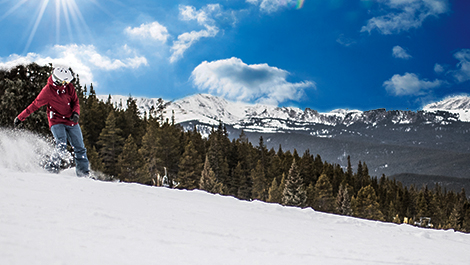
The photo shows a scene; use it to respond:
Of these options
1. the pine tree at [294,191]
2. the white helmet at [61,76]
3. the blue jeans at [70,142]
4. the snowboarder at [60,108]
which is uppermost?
the white helmet at [61,76]

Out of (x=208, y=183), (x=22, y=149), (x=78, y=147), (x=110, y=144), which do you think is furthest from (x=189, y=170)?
(x=78, y=147)

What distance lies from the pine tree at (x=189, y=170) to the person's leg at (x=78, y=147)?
1581 inches

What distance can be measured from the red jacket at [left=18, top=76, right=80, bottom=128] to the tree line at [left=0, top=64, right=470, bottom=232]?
768cm

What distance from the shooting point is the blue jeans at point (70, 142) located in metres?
9.21

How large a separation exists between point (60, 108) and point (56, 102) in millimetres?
204

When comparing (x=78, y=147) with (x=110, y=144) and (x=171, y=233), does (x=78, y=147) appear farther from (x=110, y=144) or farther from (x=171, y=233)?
(x=110, y=144)

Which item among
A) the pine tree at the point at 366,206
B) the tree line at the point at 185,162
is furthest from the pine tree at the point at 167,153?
the pine tree at the point at 366,206

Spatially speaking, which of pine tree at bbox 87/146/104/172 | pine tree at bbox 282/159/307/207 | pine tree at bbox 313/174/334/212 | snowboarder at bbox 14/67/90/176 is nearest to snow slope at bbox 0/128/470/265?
snowboarder at bbox 14/67/90/176

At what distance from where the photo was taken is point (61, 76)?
29.2 ft

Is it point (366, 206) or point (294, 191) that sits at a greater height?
point (294, 191)

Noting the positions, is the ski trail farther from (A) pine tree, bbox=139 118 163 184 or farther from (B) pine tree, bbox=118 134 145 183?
(A) pine tree, bbox=139 118 163 184

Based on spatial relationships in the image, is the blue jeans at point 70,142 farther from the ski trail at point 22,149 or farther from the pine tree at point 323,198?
the pine tree at point 323,198

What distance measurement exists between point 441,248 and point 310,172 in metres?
78.3

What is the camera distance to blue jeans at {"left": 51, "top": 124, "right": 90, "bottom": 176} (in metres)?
9.21
